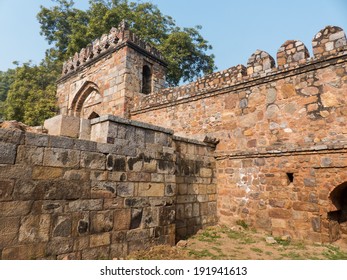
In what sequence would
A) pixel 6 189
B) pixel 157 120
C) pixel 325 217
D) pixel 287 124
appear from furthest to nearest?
pixel 157 120, pixel 287 124, pixel 325 217, pixel 6 189

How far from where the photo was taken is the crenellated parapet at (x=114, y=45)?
958 cm

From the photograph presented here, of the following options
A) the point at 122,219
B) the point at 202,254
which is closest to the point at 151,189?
the point at 122,219

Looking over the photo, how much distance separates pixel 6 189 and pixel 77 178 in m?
0.85

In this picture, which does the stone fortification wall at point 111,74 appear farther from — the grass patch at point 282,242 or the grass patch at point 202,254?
the grass patch at point 282,242

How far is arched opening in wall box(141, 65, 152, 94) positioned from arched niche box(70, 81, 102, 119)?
1.93 meters

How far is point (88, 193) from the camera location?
3.53 m

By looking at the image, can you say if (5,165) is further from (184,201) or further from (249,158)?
(249,158)

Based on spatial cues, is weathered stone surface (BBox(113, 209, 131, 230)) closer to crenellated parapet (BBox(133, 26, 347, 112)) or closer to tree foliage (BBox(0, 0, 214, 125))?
crenellated parapet (BBox(133, 26, 347, 112))

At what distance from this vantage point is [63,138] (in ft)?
11.0

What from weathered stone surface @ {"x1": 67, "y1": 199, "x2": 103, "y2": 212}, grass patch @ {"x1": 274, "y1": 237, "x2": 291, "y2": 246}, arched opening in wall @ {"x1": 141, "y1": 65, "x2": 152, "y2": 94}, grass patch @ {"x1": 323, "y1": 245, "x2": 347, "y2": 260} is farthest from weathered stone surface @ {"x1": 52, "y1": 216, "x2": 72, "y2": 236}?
arched opening in wall @ {"x1": 141, "y1": 65, "x2": 152, "y2": 94}

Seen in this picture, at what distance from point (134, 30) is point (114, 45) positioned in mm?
6889

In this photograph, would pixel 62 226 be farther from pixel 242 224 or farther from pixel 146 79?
pixel 146 79

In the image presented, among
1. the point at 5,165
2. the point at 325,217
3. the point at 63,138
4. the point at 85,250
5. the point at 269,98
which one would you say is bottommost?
the point at 85,250
